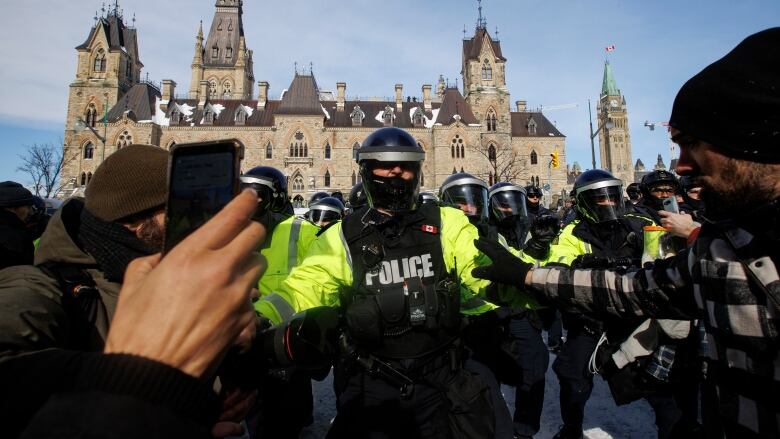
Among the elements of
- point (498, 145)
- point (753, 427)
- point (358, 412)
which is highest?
point (498, 145)

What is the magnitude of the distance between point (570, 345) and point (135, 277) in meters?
4.24

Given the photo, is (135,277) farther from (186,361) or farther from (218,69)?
(218,69)

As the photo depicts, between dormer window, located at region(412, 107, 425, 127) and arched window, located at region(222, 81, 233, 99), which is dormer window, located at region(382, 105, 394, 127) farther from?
arched window, located at region(222, 81, 233, 99)

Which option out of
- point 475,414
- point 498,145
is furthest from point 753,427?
point 498,145

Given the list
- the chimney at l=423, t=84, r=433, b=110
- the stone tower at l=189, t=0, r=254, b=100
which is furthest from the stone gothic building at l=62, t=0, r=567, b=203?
the stone tower at l=189, t=0, r=254, b=100

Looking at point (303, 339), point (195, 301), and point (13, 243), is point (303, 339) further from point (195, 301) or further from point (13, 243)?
point (13, 243)

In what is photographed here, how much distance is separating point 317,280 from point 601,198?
321 cm

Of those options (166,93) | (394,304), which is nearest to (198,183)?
(394,304)

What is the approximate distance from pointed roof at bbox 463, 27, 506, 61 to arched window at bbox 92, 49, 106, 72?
43.1m

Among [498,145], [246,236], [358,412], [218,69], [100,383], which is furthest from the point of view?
[218,69]

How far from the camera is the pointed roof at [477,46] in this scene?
46.4 metres

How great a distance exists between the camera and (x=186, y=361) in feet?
2.13

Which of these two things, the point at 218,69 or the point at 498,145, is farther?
the point at 218,69

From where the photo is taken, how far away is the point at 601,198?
4.16 metres
